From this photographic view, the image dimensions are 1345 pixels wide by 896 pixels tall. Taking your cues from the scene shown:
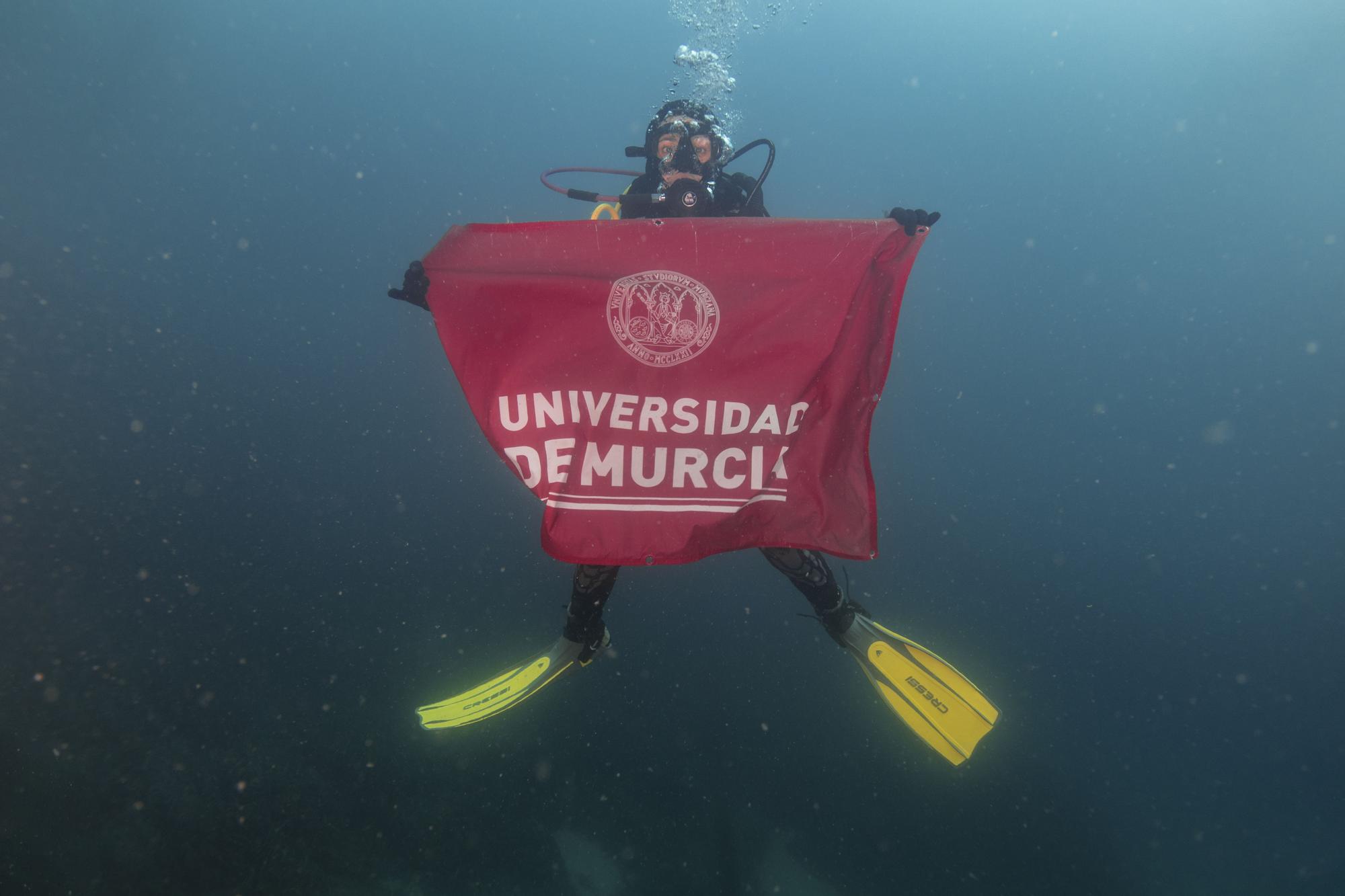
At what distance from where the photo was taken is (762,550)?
10.8 ft

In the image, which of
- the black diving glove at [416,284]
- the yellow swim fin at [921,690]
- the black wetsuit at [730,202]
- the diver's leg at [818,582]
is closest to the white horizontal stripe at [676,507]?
the diver's leg at [818,582]

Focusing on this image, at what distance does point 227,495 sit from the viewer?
1473cm

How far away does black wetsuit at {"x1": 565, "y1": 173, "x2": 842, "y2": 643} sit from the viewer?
3.37m

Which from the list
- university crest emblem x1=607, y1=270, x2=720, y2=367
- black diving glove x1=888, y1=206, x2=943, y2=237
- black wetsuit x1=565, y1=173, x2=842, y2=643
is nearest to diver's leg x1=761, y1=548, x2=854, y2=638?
black wetsuit x1=565, y1=173, x2=842, y2=643

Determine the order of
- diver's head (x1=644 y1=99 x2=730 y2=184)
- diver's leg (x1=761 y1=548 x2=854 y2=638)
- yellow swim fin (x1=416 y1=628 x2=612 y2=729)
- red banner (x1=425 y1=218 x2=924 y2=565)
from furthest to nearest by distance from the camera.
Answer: yellow swim fin (x1=416 y1=628 x2=612 y2=729) < diver's head (x1=644 y1=99 x2=730 y2=184) < diver's leg (x1=761 y1=548 x2=854 y2=638) < red banner (x1=425 y1=218 x2=924 y2=565)

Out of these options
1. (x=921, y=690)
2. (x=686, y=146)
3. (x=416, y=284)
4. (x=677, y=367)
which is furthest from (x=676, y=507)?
(x=686, y=146)

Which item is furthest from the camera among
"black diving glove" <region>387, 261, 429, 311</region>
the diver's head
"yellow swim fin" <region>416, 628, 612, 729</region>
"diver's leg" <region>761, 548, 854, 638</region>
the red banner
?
"yellow swim fin" <region>416, 628, 612, 729</region>

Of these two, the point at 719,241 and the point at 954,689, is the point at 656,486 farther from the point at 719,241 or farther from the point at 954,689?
the point at 954,689

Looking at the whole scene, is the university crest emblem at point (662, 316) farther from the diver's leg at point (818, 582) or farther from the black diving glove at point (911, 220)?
the diver's leg at point (818, 582)

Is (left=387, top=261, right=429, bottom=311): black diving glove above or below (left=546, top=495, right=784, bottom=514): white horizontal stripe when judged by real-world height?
above

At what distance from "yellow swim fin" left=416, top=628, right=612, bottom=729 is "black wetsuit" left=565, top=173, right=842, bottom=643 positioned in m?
0.16

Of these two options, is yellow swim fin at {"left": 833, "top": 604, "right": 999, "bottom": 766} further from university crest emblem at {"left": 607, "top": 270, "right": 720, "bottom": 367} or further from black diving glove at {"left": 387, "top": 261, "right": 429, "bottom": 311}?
black diving glove at {"left": 387, "top": 261, "right": 429, "bottom": 311}

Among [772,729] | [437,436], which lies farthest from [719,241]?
[437,436]

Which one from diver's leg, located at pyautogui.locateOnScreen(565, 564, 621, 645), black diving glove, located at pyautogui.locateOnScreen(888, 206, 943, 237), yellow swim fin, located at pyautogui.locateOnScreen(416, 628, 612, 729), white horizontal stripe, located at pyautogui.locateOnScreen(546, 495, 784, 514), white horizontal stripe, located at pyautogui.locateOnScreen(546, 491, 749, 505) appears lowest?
yellow swim fin, located at pyautogui.locateOnScreen(416, 628, 612, 729)
